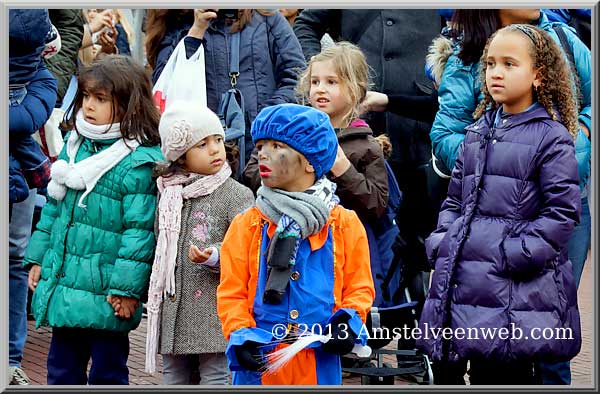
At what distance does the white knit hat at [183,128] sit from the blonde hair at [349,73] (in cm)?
78

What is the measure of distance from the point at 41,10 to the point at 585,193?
105 inches

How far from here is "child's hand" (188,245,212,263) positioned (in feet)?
17.9

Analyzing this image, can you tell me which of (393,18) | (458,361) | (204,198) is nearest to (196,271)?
(204,198)

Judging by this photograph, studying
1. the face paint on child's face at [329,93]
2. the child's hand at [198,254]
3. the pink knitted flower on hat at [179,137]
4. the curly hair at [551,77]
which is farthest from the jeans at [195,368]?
the curly hair at [551,77]

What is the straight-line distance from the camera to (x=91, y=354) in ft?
19.2

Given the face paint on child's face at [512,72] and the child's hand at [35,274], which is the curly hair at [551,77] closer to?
the face paint on child's face at [512,72]

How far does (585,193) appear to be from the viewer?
19.2 ft

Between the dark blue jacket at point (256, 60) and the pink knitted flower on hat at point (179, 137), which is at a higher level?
the dark blue jacket at point (256, 60)

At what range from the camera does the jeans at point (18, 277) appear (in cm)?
637

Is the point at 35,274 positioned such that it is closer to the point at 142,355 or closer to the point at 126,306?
the point at 126,306

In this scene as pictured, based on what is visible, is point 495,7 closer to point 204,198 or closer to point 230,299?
point 204,198

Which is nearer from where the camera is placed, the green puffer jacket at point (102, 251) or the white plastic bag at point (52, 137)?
the green puffer jacket at point (102, 251)

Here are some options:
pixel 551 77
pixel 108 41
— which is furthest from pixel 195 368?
pixel 108 41

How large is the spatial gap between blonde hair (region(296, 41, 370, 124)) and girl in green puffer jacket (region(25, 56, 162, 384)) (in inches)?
34.6
